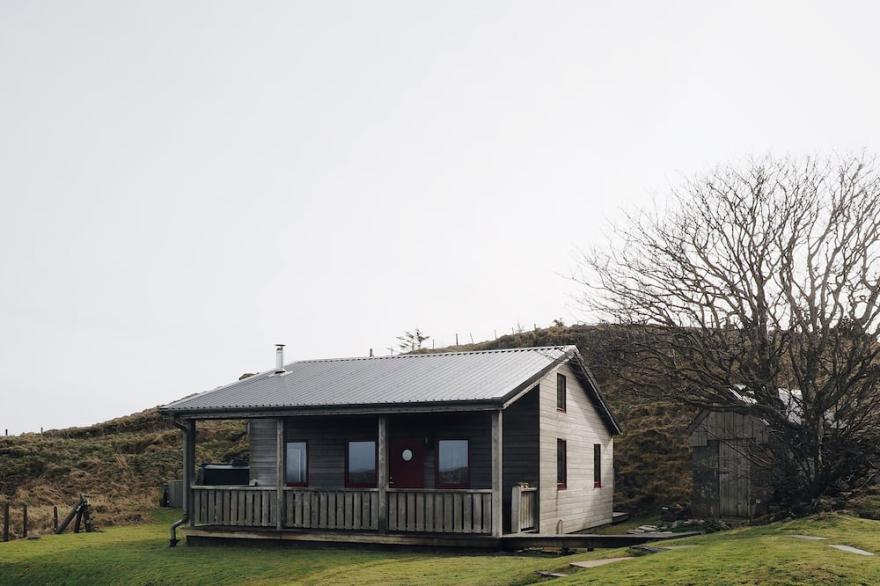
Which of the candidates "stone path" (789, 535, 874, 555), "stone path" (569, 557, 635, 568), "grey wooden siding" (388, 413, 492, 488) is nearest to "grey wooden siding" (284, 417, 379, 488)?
"grey wooden siding" (388, 413, 492, 488)

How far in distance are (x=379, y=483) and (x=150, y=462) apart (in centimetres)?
2506

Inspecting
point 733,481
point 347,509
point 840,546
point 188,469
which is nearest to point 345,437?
point 347,509

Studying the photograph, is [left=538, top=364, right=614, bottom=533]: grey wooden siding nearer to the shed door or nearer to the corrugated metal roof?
the corrugated metal roof

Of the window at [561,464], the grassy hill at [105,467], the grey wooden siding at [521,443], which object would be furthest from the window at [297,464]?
the grassy hill at [105,467]

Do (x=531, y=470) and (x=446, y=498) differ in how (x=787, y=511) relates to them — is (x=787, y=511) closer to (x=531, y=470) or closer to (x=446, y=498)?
(x=531, y=470)

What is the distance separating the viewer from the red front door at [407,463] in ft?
89.5

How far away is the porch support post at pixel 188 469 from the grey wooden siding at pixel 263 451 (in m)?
2.39

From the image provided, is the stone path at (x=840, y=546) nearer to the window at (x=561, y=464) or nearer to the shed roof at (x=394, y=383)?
the shed roof at (x=394, y=383)

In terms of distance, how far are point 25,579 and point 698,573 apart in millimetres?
17325

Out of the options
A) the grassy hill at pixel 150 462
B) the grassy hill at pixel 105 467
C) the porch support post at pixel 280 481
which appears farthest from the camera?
the grassy hill at pixel 105 467

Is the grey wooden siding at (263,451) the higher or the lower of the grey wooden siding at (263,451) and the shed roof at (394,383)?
the lower

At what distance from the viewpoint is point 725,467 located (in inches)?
1219

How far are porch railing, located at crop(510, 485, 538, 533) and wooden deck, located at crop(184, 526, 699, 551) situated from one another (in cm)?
42

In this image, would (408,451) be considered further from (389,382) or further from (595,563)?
(595,563)
